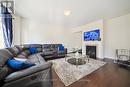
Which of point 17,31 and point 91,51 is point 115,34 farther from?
point 17,31

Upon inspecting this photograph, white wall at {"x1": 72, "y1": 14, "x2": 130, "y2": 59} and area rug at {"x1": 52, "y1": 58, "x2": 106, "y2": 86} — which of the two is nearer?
area rug at {"x1": 52, "y1": 58, "x2": 106, "y2": 86}

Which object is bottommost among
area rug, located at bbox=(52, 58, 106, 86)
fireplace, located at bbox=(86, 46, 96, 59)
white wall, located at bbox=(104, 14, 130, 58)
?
area rug, located at bbox=(52, 58, 106, 86)

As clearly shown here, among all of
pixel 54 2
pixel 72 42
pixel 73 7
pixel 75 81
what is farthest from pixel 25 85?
pixel 72 42

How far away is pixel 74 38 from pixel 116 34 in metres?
3.57

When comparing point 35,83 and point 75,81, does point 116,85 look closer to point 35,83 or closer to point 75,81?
point 75,81

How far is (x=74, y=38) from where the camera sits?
762 cm

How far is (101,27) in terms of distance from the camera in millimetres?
5062

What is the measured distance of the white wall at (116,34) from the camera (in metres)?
4.22

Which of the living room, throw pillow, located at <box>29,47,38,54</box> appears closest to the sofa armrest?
the living room

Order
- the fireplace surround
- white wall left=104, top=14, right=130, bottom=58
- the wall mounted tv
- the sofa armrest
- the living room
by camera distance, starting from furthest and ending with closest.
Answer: the fireplace surround < the wall mounted tv < white wall left=104, top=14, right=130, bottom=58 < the living room < the sofa armrest

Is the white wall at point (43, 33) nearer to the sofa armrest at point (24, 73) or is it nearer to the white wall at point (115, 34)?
the white wall at point (115, 34)

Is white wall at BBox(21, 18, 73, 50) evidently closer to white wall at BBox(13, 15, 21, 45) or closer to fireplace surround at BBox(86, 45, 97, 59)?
white wall at BBox(13, 15, 21, 45)

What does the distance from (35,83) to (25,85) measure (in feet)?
0.47

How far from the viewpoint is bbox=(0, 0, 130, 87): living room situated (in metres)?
2.44
